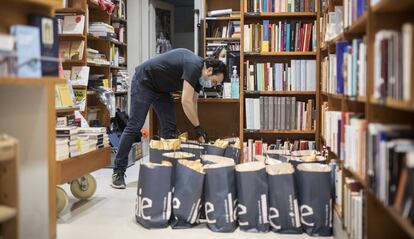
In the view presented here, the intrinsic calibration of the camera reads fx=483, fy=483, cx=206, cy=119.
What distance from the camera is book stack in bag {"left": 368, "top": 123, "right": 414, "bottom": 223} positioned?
1.58m

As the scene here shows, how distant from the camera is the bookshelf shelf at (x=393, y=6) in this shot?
1.79 m

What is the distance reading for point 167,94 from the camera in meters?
4.55

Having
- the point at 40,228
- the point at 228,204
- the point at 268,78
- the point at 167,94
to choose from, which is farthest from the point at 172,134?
the point at 40,228

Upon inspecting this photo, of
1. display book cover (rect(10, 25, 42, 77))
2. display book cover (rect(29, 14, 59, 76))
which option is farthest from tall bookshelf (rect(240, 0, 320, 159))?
display book cover (rect(10, 25, 42, 77))

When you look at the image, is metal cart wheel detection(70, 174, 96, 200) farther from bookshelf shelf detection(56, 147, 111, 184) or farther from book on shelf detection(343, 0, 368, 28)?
book on shelf detection(343, 0, 368, 28)

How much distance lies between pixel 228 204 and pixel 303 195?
0.47 m

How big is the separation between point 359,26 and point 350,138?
22.3 inches

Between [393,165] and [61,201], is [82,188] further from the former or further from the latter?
[393,165]

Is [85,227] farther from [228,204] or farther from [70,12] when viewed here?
[70,12]

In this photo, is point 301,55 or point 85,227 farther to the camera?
point 301,55

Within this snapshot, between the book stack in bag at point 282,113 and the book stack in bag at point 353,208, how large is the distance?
1.90m

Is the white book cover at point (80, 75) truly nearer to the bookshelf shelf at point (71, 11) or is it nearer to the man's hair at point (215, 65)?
the bookshelf shelf at point (71, 11)

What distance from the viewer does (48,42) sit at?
2.15 metres

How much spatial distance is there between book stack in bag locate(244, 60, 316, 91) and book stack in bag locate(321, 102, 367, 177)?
4.59ft
